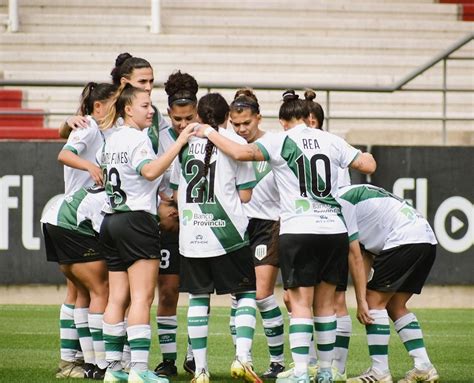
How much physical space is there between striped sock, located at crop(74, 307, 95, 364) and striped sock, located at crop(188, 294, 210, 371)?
3.48 feet

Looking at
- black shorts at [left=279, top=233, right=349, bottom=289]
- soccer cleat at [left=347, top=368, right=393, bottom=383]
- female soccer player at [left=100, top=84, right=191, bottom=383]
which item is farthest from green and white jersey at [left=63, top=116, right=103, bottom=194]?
soccer cleat at [left=347, top=368, right=393, bottom=383]

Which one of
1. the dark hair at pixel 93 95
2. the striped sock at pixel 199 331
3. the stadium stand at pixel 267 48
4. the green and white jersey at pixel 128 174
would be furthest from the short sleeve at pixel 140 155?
the stadium stand at pixel 267 48

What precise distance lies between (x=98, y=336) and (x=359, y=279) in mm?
1911

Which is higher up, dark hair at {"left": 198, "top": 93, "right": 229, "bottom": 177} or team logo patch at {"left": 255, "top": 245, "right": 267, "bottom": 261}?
dark hair at {"left": 198, "top": 93, "right": 229, "bottom": 177}

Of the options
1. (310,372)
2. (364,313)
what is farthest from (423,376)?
(310,372)

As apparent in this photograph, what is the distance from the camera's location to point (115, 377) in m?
8.35

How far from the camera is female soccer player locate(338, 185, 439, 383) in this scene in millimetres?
8672

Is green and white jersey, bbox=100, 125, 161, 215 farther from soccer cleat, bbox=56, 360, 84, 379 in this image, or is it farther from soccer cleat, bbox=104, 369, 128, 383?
soccer cleat, bbox=56, 360, 84, 379

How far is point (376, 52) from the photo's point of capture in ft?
66.9

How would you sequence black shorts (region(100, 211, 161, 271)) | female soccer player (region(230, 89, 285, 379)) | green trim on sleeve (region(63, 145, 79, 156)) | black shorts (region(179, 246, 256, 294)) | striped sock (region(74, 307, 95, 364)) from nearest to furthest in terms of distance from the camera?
black shorts (region(100, 211, 161, 271))
black shorts (region(179, 246, 256, 294))
green trim on sleeve (region(63, 145, 79, 156))
striped sock (region(74, 307, 95, 364))
female soccer player (region(230, 89, 285, 379))

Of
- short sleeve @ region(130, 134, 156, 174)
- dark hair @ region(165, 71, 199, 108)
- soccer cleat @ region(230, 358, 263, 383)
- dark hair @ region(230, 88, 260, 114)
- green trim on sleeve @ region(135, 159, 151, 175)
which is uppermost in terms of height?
dark hair @ region(165, 71, 199, 108)

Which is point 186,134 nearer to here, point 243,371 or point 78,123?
point 78,123

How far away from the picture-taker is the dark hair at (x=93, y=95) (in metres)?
9.09

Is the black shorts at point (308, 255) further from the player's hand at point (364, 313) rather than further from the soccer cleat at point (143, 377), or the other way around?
the soccer cleat at point (143, 377)
